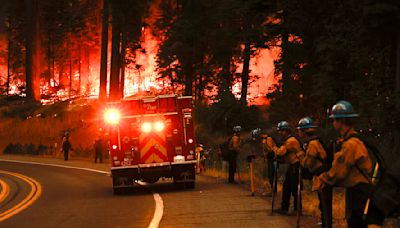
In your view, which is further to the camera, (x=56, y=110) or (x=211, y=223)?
(x=56, y=110)

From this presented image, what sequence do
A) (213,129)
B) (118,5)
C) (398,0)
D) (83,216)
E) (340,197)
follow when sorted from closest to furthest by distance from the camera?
1. (83,216)
2. (340,197)
3. (398,0)
4. (213,129)
5. (118,5)

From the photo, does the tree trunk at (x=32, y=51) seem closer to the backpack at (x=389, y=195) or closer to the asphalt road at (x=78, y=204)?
the asphalt road at (x=78, y=204)

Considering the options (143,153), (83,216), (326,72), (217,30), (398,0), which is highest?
(217,30)

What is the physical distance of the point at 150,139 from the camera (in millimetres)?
20297

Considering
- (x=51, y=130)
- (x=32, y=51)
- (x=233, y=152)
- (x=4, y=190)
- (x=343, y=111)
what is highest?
(x=32, y=51)

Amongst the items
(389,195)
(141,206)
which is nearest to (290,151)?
(141,206)

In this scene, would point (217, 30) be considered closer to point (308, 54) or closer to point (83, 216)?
point (308, 54)

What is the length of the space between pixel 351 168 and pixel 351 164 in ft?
0.27

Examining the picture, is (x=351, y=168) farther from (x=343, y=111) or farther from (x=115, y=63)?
(x=115, y=63)

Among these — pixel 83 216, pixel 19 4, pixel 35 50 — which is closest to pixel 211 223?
pixel 83 216

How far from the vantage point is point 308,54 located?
3247 cm

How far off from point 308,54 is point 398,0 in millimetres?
10330

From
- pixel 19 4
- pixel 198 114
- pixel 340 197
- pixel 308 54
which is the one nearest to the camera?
pixel 340 197

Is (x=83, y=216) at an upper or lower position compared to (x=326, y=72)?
lower
